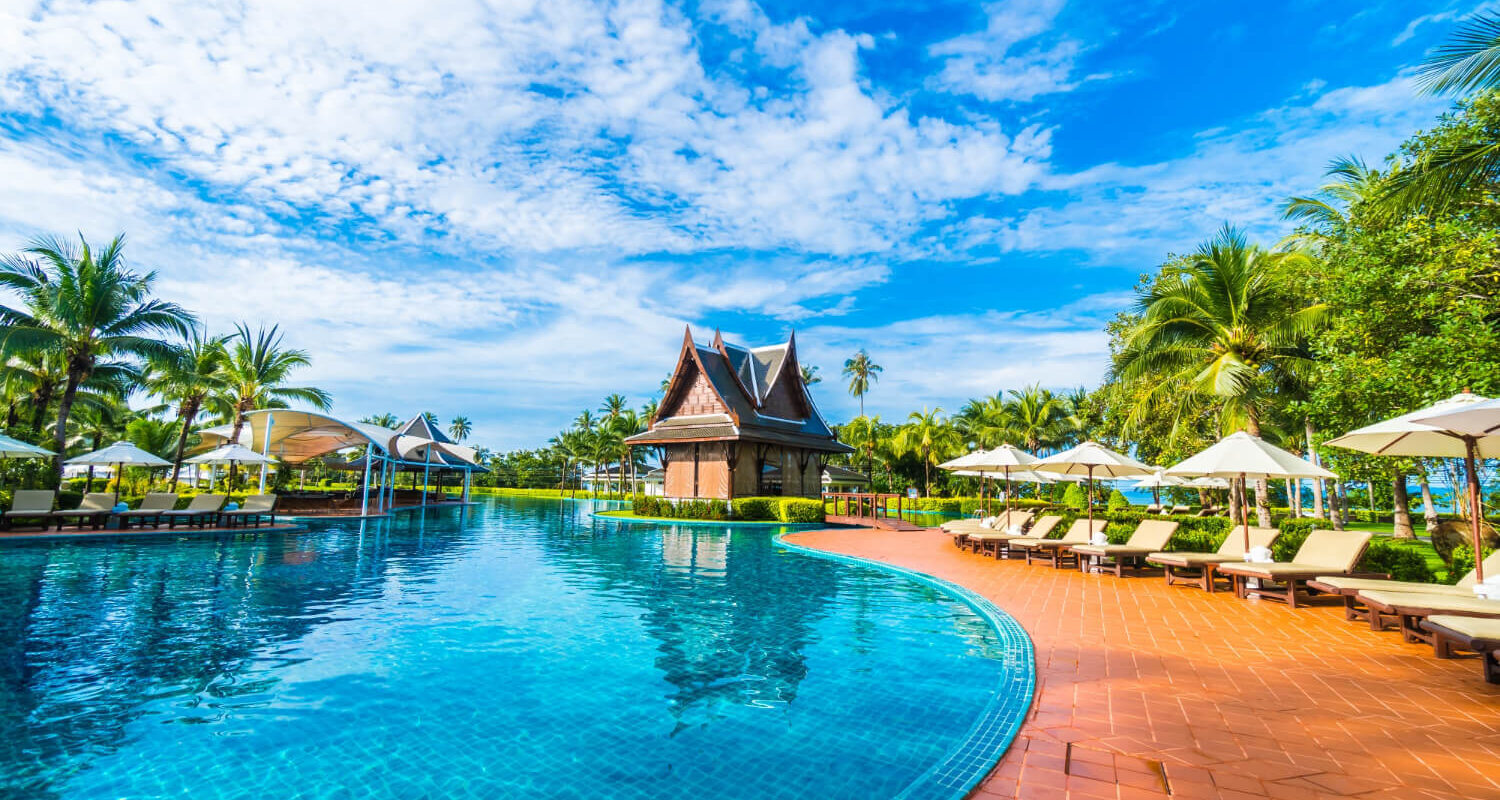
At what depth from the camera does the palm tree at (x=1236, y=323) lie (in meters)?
13.8

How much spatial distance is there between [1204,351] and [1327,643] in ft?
37.1

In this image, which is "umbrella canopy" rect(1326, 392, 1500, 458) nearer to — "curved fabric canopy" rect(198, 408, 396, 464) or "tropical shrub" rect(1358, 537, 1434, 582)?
"tropical shrub" rect(1358, 537, 1434, 582)

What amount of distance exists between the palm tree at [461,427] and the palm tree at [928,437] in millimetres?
84787

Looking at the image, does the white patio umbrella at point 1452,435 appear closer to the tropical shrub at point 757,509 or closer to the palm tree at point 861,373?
the tropical shrub at point 757,509

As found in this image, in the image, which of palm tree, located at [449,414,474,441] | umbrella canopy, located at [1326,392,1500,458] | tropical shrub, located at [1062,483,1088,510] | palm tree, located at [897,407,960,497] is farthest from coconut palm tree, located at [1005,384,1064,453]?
palm tree, located at [449,414,474,441]

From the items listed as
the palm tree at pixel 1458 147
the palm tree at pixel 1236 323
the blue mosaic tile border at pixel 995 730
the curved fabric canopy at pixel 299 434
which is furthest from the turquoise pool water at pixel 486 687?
the curved fabric canopy at pixel 299 434

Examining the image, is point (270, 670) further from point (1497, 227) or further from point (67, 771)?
point (1497, 227)

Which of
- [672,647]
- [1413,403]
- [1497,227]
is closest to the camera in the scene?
[672,647]

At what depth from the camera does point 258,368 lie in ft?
89.0

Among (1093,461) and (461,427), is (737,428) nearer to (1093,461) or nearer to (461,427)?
(1093,461)

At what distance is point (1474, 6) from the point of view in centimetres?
827

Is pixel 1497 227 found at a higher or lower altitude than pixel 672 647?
higher

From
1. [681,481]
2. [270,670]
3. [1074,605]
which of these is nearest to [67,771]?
[270,670]

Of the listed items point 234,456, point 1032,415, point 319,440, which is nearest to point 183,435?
point 319,440
